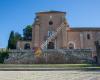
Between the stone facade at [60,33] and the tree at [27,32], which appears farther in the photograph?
the tree at [27,32]

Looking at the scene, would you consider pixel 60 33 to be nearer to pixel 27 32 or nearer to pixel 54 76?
pixel 27 32

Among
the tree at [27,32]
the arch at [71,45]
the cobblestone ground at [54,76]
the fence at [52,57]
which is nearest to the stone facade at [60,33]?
the arch at [71,45]

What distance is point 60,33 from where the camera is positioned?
62875 mm

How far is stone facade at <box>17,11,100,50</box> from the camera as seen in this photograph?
62.5 meters

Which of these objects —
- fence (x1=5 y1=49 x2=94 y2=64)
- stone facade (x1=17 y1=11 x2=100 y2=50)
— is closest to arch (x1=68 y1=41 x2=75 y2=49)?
stone facade (x1=17 y1=11 x2=100 y2=50)

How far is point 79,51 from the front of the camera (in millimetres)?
52969

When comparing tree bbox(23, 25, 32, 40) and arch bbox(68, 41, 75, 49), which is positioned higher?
tree bbox(23, 25, 32, 40)

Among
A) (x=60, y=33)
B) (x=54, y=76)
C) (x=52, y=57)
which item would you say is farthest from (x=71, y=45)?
(x=54, y=76)

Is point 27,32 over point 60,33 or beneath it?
over

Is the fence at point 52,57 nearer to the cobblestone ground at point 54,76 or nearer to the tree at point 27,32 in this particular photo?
the cobblestone ground at point 54,76

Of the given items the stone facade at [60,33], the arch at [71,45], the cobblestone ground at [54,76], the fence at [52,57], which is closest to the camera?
the cobblestone ground at [54,76]

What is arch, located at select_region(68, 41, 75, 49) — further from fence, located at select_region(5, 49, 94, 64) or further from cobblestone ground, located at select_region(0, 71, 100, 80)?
cobblestone ground, located at select_region(0, 71, 100, 80)

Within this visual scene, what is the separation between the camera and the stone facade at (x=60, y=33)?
6253 cm

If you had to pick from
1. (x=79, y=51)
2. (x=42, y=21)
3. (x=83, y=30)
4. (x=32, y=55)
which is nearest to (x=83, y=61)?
(x=79, y=51)
